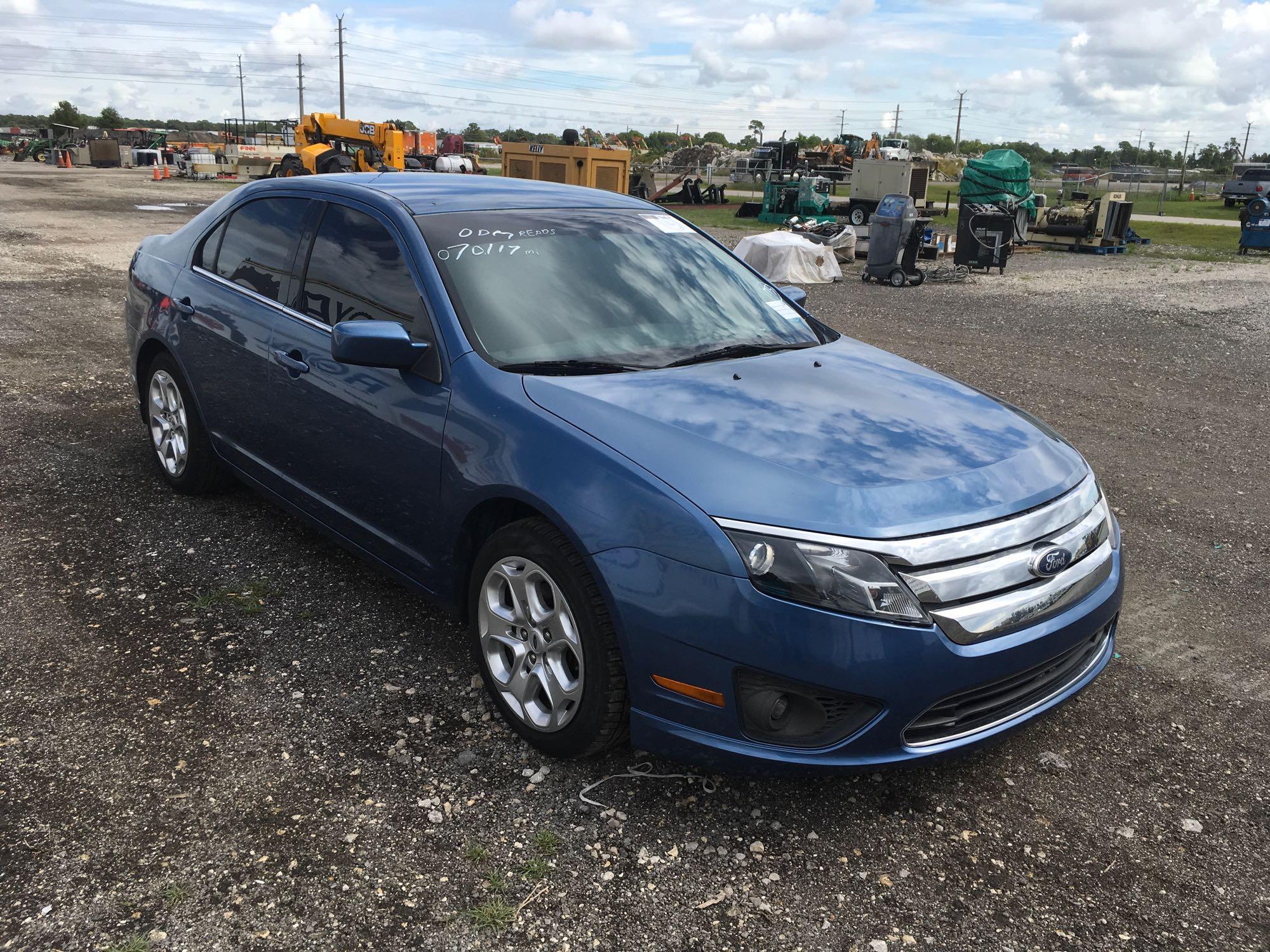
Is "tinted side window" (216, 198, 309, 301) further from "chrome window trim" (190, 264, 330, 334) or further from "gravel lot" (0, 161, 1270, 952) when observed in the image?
"gravel lot" (0, 161, 1270, 952)

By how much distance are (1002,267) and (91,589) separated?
17.2 meters

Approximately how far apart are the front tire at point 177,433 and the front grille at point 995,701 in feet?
11.9

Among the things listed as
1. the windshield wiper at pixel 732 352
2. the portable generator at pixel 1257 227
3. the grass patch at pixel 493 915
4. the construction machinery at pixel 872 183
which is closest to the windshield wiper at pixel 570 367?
the windshield wiper at pixel 732 352

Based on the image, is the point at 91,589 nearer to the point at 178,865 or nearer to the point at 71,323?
the point at 178,865

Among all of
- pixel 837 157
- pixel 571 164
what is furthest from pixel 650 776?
pixel 837 157

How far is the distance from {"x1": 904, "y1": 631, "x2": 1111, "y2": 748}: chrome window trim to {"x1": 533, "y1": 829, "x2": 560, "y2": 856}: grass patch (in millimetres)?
981

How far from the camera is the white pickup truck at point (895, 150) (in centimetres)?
3911

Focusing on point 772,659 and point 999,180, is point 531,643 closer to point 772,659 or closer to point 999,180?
point 772,659

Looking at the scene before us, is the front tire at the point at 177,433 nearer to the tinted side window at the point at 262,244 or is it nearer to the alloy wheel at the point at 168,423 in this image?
the alloy wheel at the point at 168,423

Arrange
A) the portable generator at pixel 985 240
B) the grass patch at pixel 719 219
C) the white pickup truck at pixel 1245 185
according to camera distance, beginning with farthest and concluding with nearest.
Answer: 1. the white pickup truck at pixel 1245 185
2. the grass patch at pixel 719 219
3. the portable generator at pixel 985 240

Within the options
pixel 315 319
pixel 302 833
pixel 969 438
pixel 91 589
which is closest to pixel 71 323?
pixel 91 589

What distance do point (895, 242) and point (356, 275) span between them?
13.8 metres

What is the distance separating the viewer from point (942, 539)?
97.9 inches

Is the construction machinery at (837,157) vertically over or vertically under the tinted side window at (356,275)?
over
